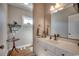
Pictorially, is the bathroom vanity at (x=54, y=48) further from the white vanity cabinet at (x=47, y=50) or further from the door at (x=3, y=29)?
the door at (x=3, y=29)

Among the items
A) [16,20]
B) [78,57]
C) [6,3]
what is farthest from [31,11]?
[78,57]

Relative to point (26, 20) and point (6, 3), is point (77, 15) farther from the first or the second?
point (6, 3)

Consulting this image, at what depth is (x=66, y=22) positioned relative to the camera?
1.75 m

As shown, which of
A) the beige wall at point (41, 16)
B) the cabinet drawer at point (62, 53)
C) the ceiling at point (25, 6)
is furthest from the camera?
the beige wall at point (41, 16)

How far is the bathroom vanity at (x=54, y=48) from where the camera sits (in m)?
1.43

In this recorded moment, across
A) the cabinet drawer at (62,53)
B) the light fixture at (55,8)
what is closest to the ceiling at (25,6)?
the light fixture at (55,8)

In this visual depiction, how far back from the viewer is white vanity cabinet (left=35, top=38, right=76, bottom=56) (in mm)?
1467

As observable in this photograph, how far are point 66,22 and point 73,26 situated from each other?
0.45 feet

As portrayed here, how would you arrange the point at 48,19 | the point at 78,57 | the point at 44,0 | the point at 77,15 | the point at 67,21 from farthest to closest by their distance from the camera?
the point at 48,19 < the point at 67,21 < the point at 77,15 < the point at 44,0 < the point at 78,57

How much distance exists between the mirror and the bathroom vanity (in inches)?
5.3

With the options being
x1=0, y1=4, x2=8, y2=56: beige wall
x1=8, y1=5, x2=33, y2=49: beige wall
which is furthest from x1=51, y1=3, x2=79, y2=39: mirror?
x1=0, y1=4, x2=8, y2=56: beige wall

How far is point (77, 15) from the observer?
163 centimetres

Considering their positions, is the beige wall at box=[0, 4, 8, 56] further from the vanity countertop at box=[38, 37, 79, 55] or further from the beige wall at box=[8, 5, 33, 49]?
the vanity countertop at box=[38, 37, 79, 55]

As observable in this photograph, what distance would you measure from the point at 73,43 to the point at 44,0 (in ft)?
2.67
